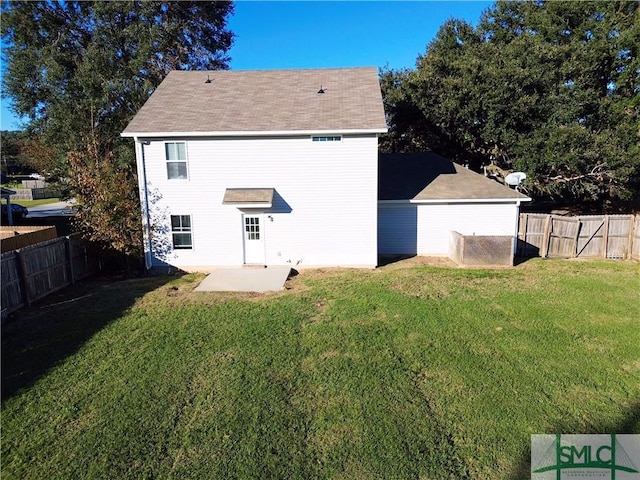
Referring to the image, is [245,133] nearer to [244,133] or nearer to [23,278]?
[244,133]

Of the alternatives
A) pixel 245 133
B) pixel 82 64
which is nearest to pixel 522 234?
pixel 245 133

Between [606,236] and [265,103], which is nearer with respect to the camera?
[265,103]

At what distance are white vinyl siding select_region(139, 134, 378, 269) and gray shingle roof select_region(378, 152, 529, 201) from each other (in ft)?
7.24

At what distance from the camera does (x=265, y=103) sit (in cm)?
1493

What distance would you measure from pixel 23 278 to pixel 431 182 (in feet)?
45.0

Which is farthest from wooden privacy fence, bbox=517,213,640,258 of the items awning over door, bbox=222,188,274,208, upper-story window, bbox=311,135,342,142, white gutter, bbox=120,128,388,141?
awning over door, bbox=222,188,274,208

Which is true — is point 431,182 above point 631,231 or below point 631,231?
above

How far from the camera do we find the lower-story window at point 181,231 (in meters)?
14.1

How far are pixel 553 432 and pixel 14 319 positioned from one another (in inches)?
441

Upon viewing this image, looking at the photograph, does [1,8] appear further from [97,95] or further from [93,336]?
[93,336]

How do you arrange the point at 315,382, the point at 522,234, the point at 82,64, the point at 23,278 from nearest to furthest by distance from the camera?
the point at 315,382
the point at 23,278
the point at 522,234
the point at 82,64

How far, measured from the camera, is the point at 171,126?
1351 cm

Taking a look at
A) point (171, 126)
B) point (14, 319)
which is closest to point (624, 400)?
point (14, 319)

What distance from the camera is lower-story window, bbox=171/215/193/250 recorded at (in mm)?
14086
